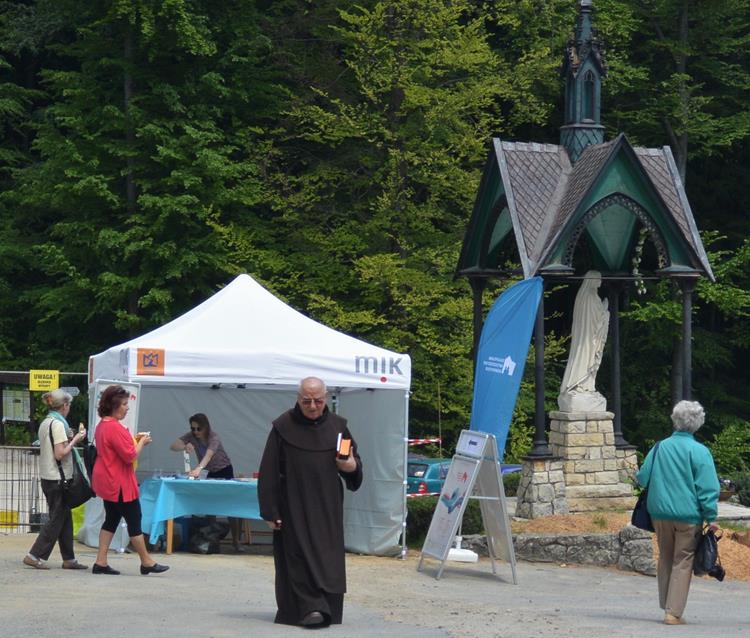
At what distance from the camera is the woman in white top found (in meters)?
13.1

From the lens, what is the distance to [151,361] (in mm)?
14750

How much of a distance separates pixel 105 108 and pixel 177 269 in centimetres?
357

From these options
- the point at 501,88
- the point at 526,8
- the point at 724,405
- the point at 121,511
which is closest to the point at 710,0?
the point at 526,8

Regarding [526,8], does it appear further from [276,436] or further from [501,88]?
[276,436]

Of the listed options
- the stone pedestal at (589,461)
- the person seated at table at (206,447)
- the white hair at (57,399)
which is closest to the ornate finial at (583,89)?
the stone pedestal at (589,461)

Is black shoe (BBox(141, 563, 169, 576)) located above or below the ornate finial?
below

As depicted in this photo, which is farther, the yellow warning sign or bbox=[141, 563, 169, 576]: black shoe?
the yellow warning sign

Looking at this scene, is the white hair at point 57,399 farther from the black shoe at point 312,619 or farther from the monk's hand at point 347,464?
the black shoe at point 312,619

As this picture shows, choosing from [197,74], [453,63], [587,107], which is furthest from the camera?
[197,74]

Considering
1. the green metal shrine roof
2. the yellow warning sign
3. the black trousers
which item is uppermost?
the green metal shrine roof

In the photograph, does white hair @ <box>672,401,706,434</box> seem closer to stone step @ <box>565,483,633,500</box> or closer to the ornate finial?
stone step @ <box>565,483,633,500</box>

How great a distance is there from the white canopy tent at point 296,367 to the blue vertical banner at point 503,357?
3.19 feet

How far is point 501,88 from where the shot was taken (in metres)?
28.1

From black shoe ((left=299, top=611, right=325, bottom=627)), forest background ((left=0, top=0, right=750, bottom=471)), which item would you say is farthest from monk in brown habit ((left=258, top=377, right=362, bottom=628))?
forest background ((left=0, top=0, right=750, bottom=471))
